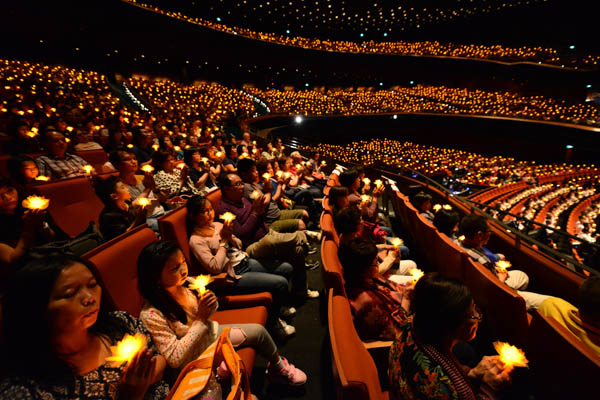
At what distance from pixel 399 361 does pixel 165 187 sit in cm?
273

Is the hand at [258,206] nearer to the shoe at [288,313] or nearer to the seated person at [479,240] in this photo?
the shoe at [288,313]

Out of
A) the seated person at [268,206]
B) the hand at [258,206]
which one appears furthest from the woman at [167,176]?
the hand at [258,206]

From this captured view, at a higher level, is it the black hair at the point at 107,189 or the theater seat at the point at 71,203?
the black hair at the point at 107,189

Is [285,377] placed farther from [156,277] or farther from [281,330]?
[156,277]

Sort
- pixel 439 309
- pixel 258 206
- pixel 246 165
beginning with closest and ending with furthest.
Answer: pixel 439 309
pixel 258 206
pixel 246 165

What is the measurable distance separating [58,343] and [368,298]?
1310mm

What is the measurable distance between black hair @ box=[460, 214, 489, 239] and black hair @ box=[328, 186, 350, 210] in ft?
3.62

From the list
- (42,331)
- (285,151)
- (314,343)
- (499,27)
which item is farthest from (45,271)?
(499,27)

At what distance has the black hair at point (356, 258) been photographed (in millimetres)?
1477

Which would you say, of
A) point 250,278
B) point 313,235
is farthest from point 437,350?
point 313,235

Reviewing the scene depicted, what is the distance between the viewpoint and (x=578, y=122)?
50.2ft

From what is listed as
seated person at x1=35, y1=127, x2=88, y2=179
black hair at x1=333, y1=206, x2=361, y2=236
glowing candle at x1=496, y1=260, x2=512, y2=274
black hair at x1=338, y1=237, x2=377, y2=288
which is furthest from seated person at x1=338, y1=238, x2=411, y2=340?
seated person at x1=35, y1=127, x2=88, y2=179

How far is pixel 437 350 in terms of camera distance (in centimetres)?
97

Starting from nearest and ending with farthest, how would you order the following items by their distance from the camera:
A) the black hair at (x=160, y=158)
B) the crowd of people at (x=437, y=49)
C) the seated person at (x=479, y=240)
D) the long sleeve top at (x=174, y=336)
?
the long sleeve top at (x=174, y=336) < the seated person at (x=479, y=240) < the black hair at (x=160, y=158) < the crowd of people at (x=437, y=49)
